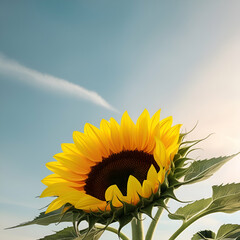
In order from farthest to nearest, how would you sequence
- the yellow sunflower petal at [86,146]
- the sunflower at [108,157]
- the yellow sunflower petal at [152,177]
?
1. the yellow sunflower petal at [86,146]
2. the sunflower at [108,157]
3. the yellow sunflower petal at [152,177]

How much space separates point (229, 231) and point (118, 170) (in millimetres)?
738

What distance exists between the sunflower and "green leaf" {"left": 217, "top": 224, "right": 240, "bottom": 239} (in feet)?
1.87

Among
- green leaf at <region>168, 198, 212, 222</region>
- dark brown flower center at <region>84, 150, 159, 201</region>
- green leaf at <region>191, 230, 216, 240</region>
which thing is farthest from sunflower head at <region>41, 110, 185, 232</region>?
green leaf at <region>191, 230, 216, 240</region>

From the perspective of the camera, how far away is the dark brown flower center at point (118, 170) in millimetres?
2143

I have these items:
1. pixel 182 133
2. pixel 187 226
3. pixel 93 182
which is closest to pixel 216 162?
pixel 182 133

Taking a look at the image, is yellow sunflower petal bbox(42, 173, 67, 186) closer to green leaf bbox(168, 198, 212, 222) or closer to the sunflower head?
the sunflower head

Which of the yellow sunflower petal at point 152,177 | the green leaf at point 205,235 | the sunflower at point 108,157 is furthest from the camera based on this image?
the green leaf at point 205,235

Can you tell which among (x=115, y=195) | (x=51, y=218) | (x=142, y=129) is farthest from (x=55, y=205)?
(x=142, y=129)

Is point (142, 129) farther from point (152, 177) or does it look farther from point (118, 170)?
point (152, 177)

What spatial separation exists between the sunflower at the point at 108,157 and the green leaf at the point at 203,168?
15cm

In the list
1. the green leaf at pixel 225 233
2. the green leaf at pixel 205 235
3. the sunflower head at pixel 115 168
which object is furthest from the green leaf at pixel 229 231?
the sunflower head at pixel 115 168

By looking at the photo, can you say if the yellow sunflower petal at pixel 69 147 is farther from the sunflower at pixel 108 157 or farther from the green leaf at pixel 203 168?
the green leaf at pixel 203 168

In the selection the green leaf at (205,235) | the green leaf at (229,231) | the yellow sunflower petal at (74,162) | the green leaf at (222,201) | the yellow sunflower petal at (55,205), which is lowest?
the green leaf at (229,231)

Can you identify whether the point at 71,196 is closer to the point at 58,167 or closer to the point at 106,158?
the point at 58,167
